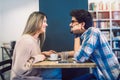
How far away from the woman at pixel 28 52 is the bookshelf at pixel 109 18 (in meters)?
4.22

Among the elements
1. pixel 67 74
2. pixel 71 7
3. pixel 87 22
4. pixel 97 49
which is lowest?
pixel 67 74

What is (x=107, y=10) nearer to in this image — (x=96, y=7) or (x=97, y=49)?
(x=96, y=7)

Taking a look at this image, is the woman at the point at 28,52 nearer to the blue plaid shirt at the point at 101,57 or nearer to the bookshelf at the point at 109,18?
the blue plaid shirt at the point at 101,57

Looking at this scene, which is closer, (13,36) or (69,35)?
(69,35)

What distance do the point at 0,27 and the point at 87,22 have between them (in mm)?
4794

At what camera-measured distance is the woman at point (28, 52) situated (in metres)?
2.19

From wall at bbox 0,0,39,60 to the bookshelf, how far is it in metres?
1.62

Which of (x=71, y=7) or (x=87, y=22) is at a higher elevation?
(x=71, y=7)

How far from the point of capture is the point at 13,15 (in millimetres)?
6746

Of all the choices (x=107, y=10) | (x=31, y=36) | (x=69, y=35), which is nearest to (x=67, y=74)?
(x=69, y=35)

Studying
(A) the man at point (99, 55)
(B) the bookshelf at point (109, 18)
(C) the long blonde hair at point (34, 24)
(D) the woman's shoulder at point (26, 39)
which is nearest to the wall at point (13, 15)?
(B) the bookshelf at point (109, 18)

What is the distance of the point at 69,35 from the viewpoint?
3.03 metres

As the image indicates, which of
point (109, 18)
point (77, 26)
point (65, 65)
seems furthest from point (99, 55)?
point (109, 18)

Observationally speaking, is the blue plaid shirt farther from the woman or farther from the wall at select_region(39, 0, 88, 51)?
the wall at select_region(39, 0, 88, 51)
